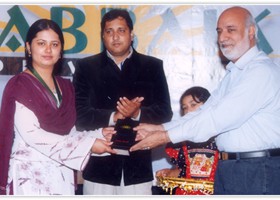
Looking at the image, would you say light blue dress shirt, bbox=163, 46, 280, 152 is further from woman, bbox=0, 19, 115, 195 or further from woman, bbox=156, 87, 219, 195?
woman, bbox=0, 19, 115, 195

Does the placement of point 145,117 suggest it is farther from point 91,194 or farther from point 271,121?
point 271,121

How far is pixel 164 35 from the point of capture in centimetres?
356

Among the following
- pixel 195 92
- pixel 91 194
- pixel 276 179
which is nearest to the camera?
pixel 276 179

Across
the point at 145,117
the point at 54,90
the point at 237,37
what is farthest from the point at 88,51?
the point at 237,37

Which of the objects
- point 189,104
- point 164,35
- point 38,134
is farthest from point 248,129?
point 164,35

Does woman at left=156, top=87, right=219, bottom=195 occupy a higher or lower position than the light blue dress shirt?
lower

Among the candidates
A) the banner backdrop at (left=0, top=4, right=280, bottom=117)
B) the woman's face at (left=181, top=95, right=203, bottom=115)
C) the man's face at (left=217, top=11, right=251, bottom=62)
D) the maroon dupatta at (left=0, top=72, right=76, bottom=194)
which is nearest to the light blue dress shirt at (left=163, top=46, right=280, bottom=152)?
the man's face at (left=217, top=11, right=251, bottom=62)

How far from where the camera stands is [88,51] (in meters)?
3.48

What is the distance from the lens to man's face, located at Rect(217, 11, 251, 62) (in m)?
2.42

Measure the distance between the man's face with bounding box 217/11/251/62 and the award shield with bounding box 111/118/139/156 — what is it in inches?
29.9

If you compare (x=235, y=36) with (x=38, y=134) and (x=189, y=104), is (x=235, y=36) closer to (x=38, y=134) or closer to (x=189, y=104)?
(x=189, y=104)

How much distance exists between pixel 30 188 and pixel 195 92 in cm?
140

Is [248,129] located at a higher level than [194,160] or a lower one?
higher

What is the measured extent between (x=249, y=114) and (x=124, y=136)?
79 cm
